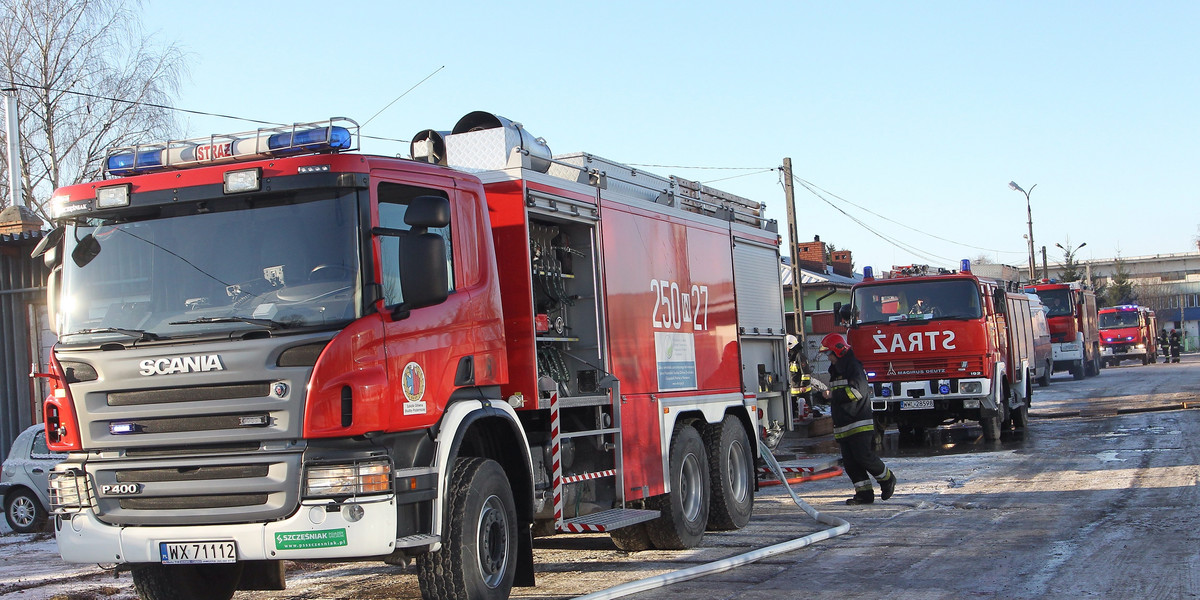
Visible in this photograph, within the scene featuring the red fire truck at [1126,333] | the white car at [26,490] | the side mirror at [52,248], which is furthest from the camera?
the red fire truck at [1126,333]

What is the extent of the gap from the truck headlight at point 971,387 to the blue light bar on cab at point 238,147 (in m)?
13.3

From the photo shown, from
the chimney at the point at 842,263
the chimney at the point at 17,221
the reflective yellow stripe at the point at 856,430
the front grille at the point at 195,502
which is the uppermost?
the chimney at the point at 842,263

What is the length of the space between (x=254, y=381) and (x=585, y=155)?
12.7 ft

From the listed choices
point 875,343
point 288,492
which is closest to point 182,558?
point 288,492

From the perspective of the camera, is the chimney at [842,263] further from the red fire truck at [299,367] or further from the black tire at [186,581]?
the black tire at [186,581]

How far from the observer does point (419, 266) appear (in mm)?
6047

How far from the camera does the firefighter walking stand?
38.2ft

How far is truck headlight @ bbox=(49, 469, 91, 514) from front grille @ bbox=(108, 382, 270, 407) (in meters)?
0.49

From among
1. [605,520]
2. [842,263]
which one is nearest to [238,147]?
[605,520]

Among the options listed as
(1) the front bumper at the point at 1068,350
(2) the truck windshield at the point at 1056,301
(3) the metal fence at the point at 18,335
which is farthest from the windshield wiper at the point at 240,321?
(1) the front bumper at the point at 1068,350

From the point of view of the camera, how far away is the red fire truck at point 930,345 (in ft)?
57.3

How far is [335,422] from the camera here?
565 cm

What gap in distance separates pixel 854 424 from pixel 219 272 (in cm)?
765

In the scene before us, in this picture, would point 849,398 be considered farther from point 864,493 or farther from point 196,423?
point 196,423
